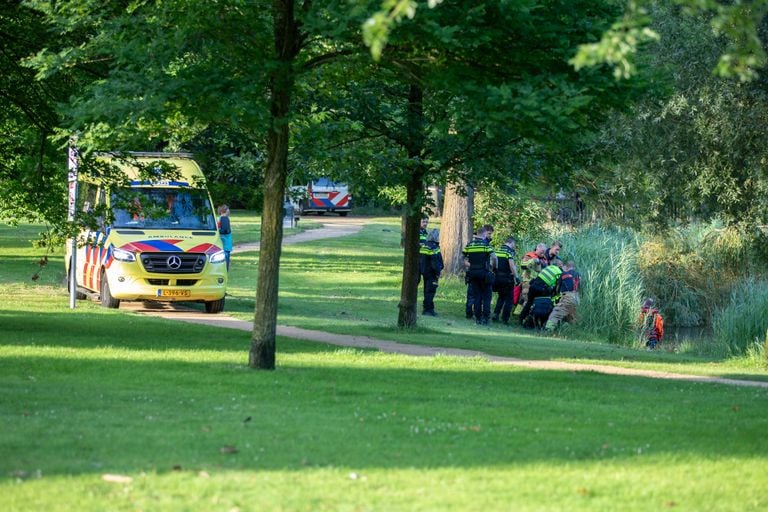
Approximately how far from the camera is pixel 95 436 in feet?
27.8

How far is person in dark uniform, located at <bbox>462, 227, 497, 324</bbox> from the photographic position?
23.8 metres

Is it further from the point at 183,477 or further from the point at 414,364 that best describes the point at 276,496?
the point at 414,364

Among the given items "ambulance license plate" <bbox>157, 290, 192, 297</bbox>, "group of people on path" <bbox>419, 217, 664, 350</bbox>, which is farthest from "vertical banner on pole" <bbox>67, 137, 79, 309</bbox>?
"group of people on path" <bbox>419, 217, 664, 350</bbox>

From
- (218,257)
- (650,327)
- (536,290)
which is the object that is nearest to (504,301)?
(536,290)

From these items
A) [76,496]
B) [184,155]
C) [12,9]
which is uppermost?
[12,9]

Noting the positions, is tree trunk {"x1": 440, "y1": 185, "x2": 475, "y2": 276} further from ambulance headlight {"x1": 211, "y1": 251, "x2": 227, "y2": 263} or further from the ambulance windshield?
ambulance headlight {"x1": 211, "y1": 251, "x2": 227, "y2": 263}

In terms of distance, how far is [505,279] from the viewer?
25234 millimetres

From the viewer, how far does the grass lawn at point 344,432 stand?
7.08 m

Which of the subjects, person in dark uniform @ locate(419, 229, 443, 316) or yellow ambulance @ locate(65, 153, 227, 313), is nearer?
yellow ambulance @ locate(65, 153, 227, 313)

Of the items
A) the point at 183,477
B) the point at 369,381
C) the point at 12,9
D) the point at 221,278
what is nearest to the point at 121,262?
the point at 221,278

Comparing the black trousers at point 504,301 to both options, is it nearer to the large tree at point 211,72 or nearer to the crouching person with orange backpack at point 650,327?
the crouching person with orange backpack at point 650,327

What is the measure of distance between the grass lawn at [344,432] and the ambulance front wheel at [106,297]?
182 inches

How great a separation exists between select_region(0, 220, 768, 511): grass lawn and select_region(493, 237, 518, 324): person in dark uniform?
9286 millimetres

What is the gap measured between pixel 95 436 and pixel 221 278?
12761 millimetres
